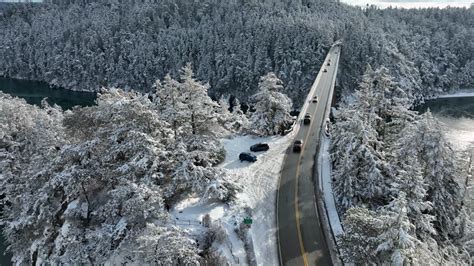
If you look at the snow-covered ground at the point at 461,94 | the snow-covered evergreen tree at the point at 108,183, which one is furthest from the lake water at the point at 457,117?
the snow-covered evergreen tree at the point at 108,183

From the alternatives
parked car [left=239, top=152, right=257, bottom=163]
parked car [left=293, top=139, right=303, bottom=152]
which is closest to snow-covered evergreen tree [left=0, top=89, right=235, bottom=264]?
parked car [left=239, top=152, right=257, bottom=163]

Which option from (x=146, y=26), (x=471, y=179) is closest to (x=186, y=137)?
(x=471, y=179)

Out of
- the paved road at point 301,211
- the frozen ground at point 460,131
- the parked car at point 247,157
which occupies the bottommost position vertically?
the frozen ground at point 460,131

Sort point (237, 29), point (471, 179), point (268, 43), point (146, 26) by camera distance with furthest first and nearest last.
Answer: point (146, 26), point (237, 29), point (268, 43), point (471, 179)

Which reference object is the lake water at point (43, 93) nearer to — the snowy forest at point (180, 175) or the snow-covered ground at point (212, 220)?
the snowy forest at point (180, 175)

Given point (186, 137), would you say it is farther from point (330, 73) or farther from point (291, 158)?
point (330, 73)

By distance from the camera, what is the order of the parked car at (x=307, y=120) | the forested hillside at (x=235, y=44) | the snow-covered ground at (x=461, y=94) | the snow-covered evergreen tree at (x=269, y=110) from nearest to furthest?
the snow-covered evergreen tree at (x=269, y=110) < the parked car at (x=307, y=120) < the forested hillside at (x=235, y=44) < the snow-covered ground at (x=461, y=94)

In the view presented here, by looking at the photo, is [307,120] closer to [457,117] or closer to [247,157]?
[247,157]
